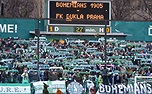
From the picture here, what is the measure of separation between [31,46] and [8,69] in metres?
2.93

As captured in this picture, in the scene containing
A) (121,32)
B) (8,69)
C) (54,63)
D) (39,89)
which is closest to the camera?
(39,89)

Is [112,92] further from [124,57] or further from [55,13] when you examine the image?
[55,13]

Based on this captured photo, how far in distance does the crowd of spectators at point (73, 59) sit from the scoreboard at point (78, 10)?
1.53 m

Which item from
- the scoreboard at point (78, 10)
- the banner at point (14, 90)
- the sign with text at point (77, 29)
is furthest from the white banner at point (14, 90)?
the sign with text at point (77, 29)

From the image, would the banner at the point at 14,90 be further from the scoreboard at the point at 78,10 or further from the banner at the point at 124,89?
the scoreboard at the point at 78,10

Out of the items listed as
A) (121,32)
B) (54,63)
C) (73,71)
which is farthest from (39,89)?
(121,32)

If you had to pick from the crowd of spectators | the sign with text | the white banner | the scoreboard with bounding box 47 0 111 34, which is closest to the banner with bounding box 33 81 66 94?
the white banner

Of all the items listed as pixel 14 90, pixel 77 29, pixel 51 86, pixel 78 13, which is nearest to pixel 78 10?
pixel 78 13

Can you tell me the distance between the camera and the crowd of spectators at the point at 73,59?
78.4ft

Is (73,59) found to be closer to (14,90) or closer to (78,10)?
(78,10)

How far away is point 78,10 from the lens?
31.7 m

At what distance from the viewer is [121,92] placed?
22000 millimetres

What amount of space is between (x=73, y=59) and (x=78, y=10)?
376 cm

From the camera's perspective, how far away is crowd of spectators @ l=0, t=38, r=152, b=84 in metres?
23.9
